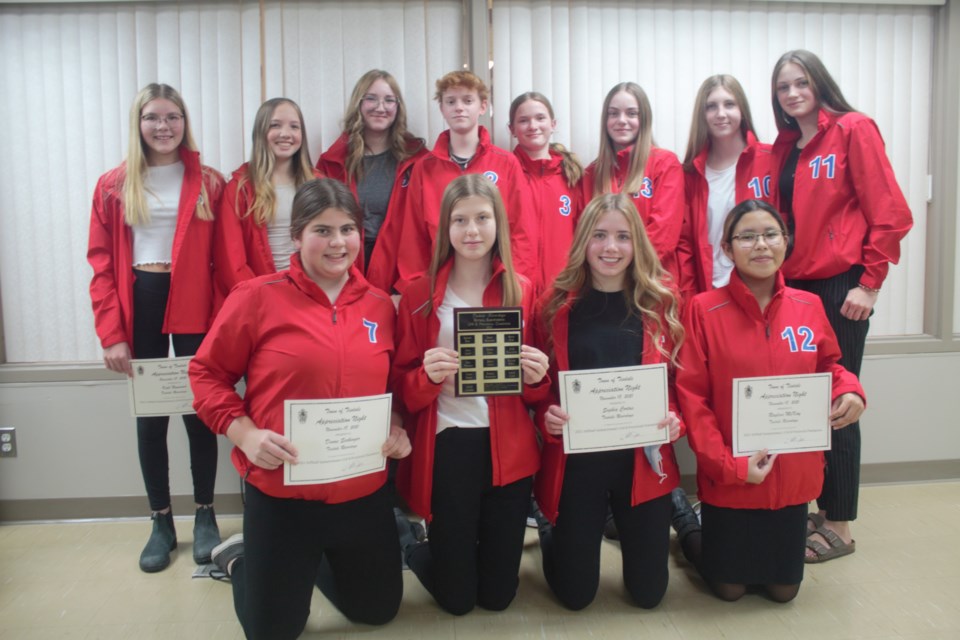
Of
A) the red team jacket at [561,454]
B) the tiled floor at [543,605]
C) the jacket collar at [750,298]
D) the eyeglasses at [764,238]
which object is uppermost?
the eyeglasses at [764,238]

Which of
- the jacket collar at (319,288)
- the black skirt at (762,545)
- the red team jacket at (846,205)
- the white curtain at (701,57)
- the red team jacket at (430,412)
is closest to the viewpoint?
the jacket collar at (319,288)

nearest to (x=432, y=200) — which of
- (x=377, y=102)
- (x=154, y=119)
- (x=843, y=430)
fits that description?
(x=377, y=102)

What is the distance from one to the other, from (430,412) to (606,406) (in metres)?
0.56

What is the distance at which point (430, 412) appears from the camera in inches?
85.4

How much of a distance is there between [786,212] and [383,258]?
1679 mm

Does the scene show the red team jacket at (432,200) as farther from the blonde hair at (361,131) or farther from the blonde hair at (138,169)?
the blonde hair at (138,169)

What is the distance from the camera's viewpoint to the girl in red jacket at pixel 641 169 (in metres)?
2.84

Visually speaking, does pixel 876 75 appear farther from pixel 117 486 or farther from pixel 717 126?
pixel 117 486

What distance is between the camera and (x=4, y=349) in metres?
3.26

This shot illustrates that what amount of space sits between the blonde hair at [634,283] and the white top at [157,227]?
5.07 ft

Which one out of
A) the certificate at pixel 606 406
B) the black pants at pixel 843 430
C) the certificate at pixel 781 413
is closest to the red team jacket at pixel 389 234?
the certificate at pixel 606 406

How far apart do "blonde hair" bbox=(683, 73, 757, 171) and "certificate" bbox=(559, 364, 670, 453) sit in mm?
1276

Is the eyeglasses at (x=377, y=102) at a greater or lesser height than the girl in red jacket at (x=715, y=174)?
greater

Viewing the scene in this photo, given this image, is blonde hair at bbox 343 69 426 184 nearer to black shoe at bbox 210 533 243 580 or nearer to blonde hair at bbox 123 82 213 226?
blonde hair at bbox 123 82 213 226
